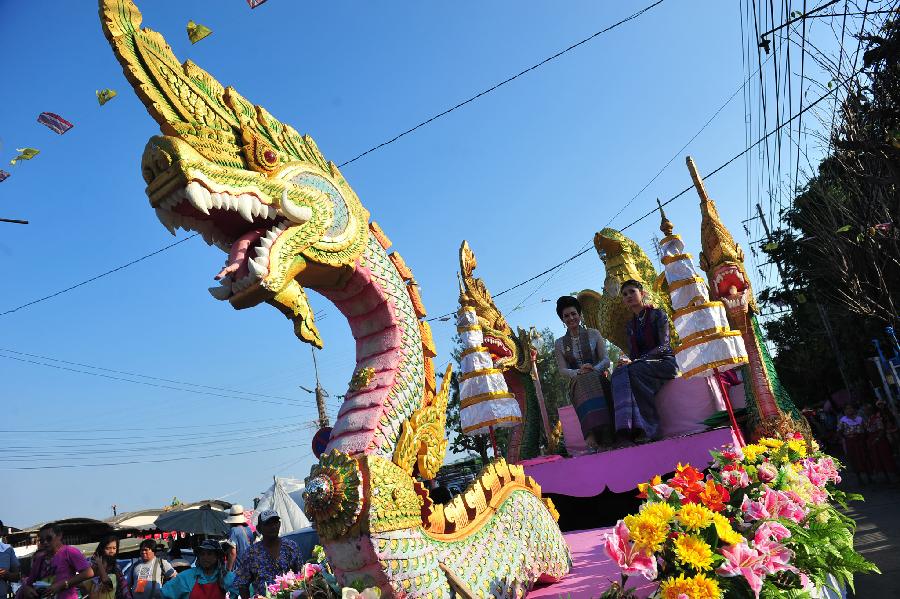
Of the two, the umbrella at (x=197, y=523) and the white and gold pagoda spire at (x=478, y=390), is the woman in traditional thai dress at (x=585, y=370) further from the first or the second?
the umbrella at (x=197, y=523)

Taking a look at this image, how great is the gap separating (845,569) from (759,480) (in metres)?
0.44

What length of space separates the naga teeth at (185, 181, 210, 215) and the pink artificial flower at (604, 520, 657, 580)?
5.36 feet

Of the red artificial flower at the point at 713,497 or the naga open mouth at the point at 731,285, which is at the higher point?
the naga open mouth at the point at 731,285

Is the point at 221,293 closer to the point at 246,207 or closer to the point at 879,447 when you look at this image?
the point at 246,207

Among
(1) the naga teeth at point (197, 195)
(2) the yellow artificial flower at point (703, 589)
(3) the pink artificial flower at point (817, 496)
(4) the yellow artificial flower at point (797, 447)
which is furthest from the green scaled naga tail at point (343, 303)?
(4) the yellow artificial flower at point (797, 447)

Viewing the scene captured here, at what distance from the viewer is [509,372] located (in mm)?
6773

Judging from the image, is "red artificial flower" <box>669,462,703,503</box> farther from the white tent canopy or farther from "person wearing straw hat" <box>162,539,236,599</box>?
the white tent canopy

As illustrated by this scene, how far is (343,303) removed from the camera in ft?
8.16

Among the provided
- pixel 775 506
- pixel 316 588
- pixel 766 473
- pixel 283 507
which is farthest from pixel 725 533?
pixel 283 507

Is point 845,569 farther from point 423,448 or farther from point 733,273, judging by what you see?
point 733,273

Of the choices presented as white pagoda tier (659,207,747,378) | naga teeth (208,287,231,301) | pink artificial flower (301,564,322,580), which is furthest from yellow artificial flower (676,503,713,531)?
white pagoda tier (659,207,747,378)

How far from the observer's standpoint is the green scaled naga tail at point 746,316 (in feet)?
16.8

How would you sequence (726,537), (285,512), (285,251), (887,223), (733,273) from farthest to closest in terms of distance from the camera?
(285,512) < (887,223) < (733,273) < (285,251) < (726,537)

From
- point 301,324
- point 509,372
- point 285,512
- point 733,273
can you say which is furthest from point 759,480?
point 285,512
